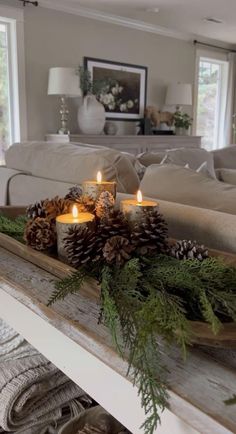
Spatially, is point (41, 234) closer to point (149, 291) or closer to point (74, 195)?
point (74, 195)

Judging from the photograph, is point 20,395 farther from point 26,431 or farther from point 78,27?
point 78,27

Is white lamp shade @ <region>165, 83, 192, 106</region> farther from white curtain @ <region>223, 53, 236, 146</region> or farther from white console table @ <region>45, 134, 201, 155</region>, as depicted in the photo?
white curtain @ <region>223, 53, 236, 146</region>

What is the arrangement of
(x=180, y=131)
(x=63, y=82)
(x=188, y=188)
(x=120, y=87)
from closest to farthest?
(x=188, y=188), (x=63, y=82), (x=120, y=87), (x=180, y=131)

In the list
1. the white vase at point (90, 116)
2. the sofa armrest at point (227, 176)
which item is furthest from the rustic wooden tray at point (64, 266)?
the white vase at point (90, 116)

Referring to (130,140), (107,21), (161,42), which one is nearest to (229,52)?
(161,42)

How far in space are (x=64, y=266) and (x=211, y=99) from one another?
242 inches

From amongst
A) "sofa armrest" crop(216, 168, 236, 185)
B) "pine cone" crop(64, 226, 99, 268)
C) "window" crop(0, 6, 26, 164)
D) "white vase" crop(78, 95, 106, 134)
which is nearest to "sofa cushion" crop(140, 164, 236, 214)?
"pine cone" crop(64, 226, 99, 268)

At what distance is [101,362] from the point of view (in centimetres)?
57

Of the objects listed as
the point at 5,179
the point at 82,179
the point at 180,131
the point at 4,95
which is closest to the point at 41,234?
the point at 82,179

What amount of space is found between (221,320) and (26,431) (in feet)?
1.99

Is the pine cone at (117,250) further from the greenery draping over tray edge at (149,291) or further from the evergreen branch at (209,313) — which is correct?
the evergreen branch at (209,313)

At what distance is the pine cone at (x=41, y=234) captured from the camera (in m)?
0.91

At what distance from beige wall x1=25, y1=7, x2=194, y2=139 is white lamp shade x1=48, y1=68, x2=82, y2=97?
330 mm

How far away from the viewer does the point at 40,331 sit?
0.73 m
